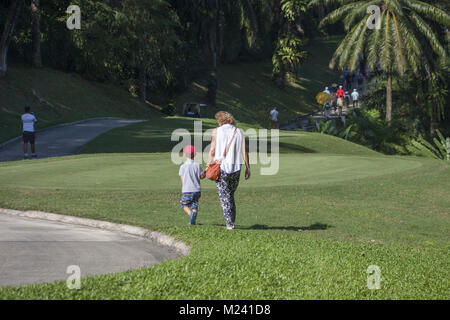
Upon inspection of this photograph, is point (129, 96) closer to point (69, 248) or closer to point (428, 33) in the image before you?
point (428, 33)

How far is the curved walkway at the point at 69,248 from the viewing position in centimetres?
798

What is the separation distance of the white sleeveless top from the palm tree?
112ft

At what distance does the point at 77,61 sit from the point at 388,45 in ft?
86.2

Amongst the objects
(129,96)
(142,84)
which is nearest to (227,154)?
(129,96)

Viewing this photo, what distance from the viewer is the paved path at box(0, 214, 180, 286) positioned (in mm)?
7891

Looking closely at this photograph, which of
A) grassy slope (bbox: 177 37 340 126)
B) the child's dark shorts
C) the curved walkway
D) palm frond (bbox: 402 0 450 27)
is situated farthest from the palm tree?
the curved walkway

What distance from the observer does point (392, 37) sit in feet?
144

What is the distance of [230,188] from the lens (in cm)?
1064

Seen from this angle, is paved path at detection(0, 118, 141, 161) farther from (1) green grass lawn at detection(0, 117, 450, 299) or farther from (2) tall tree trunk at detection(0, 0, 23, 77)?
(2) tall tree trunk at detection(0, 0, 23, 77)

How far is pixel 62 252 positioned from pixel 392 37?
1536 inches

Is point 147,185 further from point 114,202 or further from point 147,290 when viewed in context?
point 147,290

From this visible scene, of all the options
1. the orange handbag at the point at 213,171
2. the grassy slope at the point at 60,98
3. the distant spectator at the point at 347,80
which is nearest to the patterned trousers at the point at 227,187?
the orange handbag at the point at 213,171

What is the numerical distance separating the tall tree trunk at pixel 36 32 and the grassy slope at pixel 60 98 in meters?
1.21

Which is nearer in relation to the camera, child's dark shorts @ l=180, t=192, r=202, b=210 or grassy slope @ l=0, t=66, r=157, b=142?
child's dark shorts @ l=180, t=192, r=202, b=210
